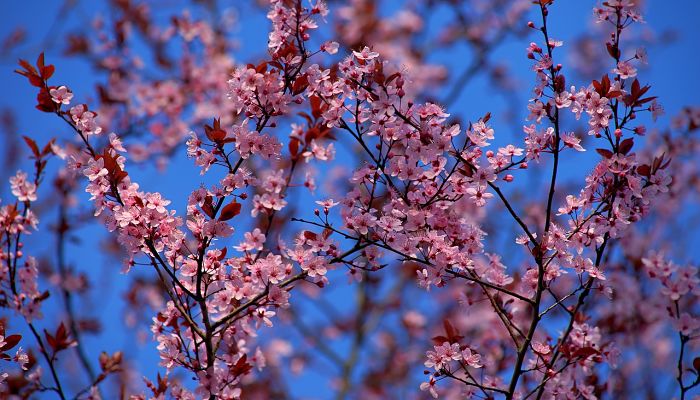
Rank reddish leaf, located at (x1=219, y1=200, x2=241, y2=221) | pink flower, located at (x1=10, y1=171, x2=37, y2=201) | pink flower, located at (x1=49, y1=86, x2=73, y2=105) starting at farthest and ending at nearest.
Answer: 1. pink flower, located at (x1=10, y1=171, x2=37, y2=201)
2. pink flower, located at (x1=49, y1=86, x2=73, y2=105)
3. reddish leaf, located at (x1=219, y1=200, x2=241, y2=221)

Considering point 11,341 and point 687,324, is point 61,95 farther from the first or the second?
point 687,324

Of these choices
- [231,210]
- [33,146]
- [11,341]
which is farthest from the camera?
[33,146]

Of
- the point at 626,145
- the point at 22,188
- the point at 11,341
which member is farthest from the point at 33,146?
the point at 626,145

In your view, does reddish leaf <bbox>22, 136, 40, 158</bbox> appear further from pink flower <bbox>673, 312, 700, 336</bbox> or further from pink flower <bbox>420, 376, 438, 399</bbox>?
pink flower <bbox>673, 312, 700, 336</bbox>

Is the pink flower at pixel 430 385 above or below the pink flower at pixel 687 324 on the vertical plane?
below

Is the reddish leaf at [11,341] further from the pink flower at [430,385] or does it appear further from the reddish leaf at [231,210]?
the pink flower at [430,385]

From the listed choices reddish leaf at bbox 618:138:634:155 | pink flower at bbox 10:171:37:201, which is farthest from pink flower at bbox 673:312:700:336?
pink flower at bbox 10:171:37:201

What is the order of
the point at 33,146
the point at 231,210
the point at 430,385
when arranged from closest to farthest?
the point at 231,210 → the point at 430,385 → the point at 33,146

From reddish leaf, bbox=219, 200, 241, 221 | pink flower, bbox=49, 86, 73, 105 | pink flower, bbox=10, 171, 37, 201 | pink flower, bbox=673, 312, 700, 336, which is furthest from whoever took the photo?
pink flower, bbox=10, 171, 37, 201

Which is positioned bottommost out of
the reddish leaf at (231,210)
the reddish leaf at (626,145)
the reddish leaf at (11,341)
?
the reddish leaf at (11,341)

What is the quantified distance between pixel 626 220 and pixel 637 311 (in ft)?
10.1

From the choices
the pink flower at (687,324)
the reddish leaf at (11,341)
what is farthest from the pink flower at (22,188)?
the pink flower at (687,324)

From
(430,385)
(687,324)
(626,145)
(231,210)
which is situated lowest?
(430,385)

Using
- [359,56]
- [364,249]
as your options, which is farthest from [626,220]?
[359,56]
